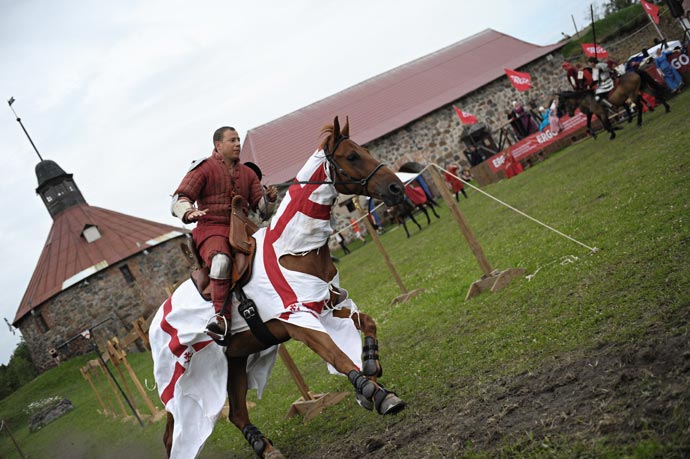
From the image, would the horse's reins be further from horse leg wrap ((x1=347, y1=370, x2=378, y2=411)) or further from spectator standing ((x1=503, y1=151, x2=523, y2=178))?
spectator standing ((x1=503, y1=151, x2=523, y2=178))

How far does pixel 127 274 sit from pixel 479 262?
28358mm

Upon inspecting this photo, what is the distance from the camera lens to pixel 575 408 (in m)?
3.53

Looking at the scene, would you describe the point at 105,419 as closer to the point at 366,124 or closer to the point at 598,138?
the point at 598,138

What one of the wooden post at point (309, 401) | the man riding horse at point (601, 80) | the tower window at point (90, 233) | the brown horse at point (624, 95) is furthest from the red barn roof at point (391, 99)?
the wooden post at point (309, 401)

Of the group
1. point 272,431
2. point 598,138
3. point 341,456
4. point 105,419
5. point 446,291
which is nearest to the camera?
point 341,456

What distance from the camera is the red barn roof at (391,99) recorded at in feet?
107

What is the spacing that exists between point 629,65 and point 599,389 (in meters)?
19.5

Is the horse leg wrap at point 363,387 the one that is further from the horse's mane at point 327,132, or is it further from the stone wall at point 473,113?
the stone wall at point 473,113

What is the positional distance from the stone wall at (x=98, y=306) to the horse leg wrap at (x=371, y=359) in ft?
90.9

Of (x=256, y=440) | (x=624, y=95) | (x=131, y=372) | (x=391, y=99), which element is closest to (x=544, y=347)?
(x=256, y=440)

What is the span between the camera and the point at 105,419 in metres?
17.0

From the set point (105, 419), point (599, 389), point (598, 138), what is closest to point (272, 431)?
point (599, 389)

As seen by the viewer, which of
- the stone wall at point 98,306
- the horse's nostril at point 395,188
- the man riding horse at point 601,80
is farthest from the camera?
the stone wall at point 98,306

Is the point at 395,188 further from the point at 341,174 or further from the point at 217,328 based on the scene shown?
the point at 217,328
